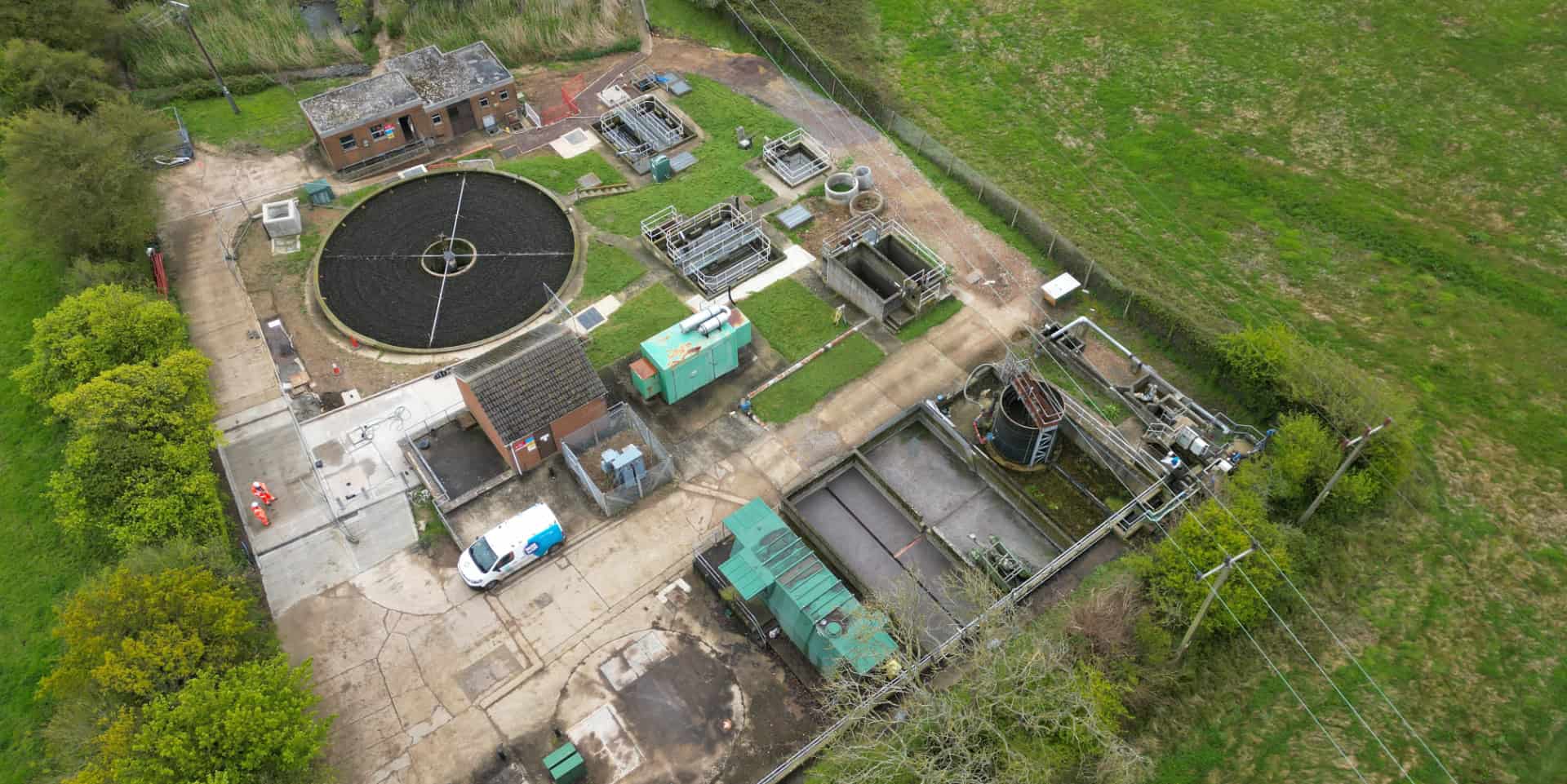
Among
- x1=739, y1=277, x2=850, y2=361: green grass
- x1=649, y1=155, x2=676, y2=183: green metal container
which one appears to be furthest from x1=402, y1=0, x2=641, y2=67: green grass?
x1=739, y1=277, x2=850, y2=361: green grass

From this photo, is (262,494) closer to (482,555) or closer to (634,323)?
(482,555)

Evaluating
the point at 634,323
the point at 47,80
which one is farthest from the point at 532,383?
the point at 47,80

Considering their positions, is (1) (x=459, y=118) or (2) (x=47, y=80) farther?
(1) (x=459, y=118)

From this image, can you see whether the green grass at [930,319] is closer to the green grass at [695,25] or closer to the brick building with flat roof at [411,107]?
the green grass at [695,25]

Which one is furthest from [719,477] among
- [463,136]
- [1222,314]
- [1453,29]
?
[1453,29]

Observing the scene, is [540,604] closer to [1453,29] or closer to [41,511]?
[41,511]

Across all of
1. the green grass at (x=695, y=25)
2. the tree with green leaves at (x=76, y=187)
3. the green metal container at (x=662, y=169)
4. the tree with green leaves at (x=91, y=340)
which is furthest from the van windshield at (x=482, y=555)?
the green grass at (x=695, y=25)
